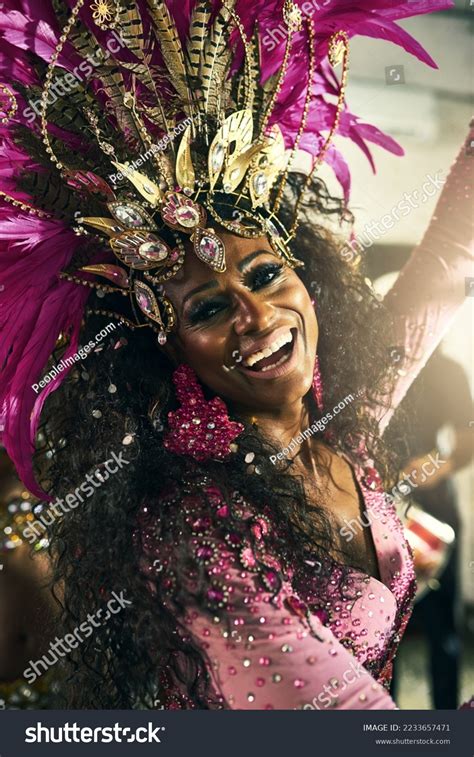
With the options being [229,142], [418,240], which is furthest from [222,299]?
[418,240]

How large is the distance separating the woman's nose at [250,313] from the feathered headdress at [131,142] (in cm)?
8

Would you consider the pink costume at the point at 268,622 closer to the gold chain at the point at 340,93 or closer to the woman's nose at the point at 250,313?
the woman's nose at the point at 250,313

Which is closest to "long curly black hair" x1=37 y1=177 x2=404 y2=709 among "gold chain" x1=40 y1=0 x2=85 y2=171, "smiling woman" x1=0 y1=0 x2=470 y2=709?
"smiling woman" x1=0 y1=0 x2=470 y2=709

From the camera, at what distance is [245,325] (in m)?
1.41

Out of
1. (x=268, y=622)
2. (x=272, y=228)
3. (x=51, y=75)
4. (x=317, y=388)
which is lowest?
(x=268, y=622)

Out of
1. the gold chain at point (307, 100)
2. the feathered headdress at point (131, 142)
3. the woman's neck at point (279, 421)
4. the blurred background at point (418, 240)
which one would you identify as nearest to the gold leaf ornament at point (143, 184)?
the feathered headdress at point (131, 142)

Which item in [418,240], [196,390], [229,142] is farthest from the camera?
[418,240]

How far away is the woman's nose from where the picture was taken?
1408 mm

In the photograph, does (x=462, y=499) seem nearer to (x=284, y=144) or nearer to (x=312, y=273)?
(x=312, y=273)

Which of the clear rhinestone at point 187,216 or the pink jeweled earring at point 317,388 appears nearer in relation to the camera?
the clear rhinestone at point 187,216

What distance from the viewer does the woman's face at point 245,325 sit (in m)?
1.40

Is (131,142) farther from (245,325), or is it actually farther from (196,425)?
(196,425)

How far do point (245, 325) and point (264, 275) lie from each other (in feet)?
0.29

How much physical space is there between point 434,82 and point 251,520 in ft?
3.35
